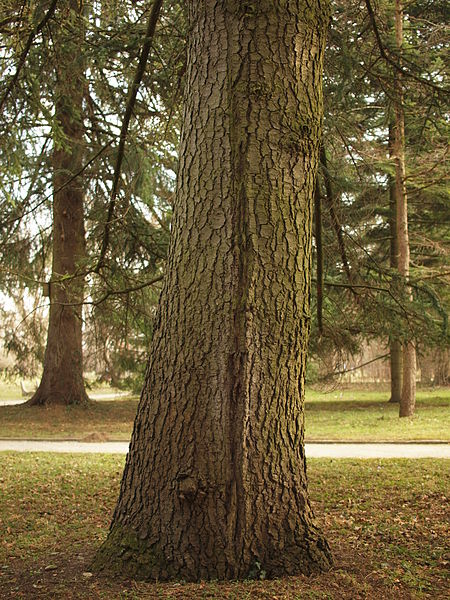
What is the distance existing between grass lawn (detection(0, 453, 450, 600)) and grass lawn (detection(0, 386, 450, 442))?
13.8 ft

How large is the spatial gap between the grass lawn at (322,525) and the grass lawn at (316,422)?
165 inches

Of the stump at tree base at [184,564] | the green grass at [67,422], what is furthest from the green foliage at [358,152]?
the green grass at [67,422]

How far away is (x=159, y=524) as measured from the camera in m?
3.65

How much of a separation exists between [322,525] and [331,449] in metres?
5.70

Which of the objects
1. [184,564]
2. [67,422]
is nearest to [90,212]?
[67,422]

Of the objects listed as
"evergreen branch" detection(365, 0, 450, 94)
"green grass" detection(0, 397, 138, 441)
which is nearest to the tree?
"green grass" detection(0, 397, 138, 441)

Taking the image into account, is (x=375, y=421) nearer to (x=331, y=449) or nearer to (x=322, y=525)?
(x=331, y=449)

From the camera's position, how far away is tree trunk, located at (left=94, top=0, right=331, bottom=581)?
3.55 m

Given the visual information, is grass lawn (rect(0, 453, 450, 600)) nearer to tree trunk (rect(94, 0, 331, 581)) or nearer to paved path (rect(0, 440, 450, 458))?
tree trunk (rect(94, 0, 331, 581))

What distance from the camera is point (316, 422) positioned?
15.3m

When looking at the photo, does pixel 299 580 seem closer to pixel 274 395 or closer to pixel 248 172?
pixel 274 395

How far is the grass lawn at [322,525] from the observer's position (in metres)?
3.37

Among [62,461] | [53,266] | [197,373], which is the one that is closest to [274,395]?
[197,373]

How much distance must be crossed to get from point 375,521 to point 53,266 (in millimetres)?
12704
